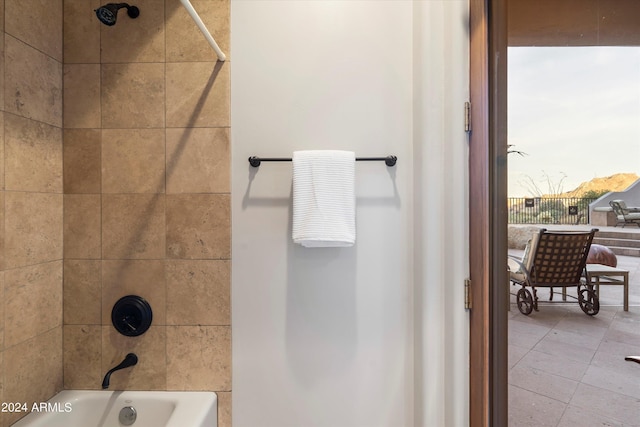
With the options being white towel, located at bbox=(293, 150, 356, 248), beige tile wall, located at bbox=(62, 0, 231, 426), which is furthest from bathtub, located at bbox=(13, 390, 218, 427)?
white towel, located at bbox=(293, 150, 356, 248)

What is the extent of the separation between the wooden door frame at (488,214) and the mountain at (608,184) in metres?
0.24

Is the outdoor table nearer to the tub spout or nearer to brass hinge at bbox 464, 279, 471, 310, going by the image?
brass hinge at bbox 464, 279, 471, 310

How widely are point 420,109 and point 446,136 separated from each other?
157 mm

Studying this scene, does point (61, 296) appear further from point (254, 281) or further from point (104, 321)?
point (254, 281)

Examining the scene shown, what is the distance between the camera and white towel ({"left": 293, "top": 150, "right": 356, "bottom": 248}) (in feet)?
3.48

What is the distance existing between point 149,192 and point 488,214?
140 cm

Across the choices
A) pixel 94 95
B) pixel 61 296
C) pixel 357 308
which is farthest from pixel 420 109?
pixel 61 296

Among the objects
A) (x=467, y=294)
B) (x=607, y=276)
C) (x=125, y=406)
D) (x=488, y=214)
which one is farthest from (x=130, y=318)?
(x=607, y=276)

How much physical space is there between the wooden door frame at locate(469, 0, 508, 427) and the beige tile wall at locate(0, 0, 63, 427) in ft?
5.70

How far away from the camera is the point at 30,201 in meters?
1.05

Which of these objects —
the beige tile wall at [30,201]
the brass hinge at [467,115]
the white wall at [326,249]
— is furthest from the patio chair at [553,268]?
the beige tile wall at [30,201]

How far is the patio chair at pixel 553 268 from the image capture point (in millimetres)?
734

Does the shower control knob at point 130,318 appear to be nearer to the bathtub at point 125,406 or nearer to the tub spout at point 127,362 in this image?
the tub spout at point 127,362

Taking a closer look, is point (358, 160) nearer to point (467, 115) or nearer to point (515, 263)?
point (467, 115)
